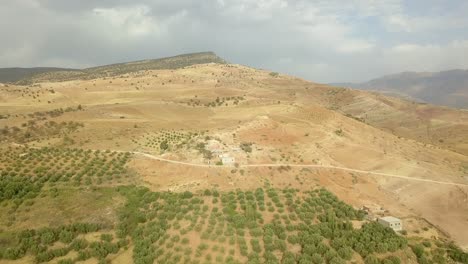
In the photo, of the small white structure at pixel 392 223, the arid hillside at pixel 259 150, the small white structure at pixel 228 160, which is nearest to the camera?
the small white structure at pixel 392 223

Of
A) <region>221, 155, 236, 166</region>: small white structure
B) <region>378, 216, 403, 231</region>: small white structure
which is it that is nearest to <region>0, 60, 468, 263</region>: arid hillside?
<region>221, 155, 236, 166</region>: small white structure

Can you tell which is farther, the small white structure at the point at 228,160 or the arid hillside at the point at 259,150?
the small white structure at the point at 228,160

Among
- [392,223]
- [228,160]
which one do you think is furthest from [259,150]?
[392,223]

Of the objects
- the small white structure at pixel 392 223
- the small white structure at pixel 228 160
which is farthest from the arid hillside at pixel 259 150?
the small white structure at pixel 392 223

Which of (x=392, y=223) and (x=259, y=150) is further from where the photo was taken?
(x=259, y=150)

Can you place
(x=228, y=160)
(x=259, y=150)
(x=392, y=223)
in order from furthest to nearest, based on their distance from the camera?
(x=259, y=150)
(x=228, y=160)
(x=392, y=223)

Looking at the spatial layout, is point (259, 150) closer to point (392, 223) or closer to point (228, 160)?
point (228, 160)

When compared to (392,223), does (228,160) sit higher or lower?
higher

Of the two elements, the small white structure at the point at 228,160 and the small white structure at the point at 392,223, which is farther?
the small white structure at the point at 228,160

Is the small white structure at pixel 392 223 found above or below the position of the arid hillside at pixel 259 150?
below

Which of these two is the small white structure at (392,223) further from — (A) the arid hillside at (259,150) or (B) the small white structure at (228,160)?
(B) the small white structure at (228,160)

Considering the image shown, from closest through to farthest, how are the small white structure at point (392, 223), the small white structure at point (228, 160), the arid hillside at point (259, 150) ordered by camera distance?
the small white structure at point (392, 223)
the arid hillside at point (259, 150)
the small white structure at point (228, 160)
